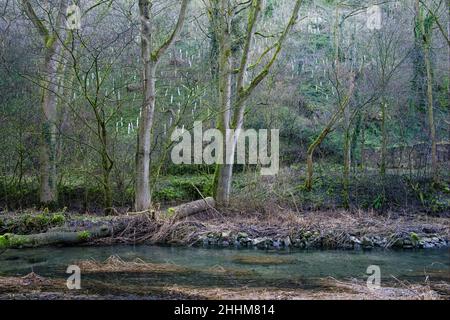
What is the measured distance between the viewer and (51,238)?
1104 cm

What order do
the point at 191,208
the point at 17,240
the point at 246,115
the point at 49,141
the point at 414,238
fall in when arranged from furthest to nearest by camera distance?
the point at 246,115 < the point at 49,141 < the point at 191,208 < the point at 414,238 < the point at 17,240

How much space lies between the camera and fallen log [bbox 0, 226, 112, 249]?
10.5 metres

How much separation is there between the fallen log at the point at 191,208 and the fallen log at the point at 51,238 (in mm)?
2002

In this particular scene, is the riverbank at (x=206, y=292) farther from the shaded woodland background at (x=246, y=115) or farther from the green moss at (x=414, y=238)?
the shaded woodland background at (x=246, y=115)

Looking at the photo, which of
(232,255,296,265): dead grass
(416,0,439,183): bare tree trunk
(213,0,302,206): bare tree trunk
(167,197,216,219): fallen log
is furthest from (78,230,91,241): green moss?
(416,0,439,183): bare tree trunk

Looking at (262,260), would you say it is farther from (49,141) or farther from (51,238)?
(49,141)

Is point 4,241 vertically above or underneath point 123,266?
above

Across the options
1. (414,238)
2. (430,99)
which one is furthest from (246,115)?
(414,238)

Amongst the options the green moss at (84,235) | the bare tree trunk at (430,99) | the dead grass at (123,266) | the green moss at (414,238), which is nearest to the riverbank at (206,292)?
the dead grass at (123,266)

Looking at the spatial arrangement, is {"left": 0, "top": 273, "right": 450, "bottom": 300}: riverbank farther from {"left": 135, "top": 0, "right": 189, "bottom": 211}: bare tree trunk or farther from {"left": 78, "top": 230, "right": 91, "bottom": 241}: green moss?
{"left": 135, "top": 0, "right": 189, "bottom": 211}: bare tree trunk

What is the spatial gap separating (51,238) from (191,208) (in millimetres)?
4449

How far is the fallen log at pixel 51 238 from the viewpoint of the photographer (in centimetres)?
1047

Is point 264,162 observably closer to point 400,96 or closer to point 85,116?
point 400,96

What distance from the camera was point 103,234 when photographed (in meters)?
11.8
